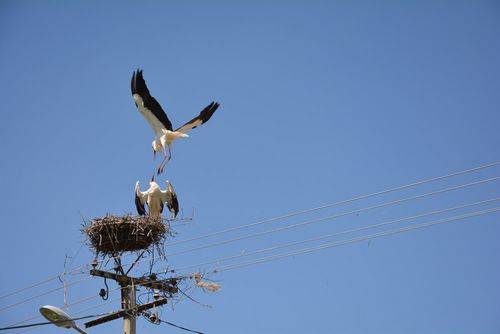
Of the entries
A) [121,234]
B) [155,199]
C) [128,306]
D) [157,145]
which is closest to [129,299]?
[128,306]

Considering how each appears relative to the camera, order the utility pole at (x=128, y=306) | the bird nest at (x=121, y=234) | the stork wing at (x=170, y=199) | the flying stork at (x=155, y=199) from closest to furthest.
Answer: the utility pole at (x=128, y=306)
the bird nest at (x=121, y=234)
the flying stork at (x=155, y=199)
the stork wing at (x=170, y=199)

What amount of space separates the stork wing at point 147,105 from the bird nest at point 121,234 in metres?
2.72

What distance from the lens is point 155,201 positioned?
13.4m

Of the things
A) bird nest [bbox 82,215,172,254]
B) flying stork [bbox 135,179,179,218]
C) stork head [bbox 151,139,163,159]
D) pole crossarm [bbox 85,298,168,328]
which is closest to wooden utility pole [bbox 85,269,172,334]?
pole crossarm [bbox 85,298,168,328]

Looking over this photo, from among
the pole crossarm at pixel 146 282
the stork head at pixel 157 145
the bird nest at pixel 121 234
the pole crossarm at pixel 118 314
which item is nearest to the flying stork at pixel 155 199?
the stork head at pixel 157 145

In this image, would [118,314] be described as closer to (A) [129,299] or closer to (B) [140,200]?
(A) [129,299]

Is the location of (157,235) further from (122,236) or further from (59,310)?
(59,310)

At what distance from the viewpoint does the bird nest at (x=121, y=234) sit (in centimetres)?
1132

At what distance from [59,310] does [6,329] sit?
2.96ft

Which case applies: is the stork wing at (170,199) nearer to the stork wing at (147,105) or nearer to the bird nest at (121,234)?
the stork wing at (147,105)

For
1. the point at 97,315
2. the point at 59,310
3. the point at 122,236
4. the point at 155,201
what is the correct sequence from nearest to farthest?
the point at 59,310, the point at 97,315, the point at 122,236, the point at 155,201

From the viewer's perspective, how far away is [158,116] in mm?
13727

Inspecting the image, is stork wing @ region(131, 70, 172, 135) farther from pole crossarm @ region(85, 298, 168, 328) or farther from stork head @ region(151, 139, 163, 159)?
pole crossarm @ region(85, 298, 168, 328)

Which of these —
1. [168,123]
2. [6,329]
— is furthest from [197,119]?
[6,329]
